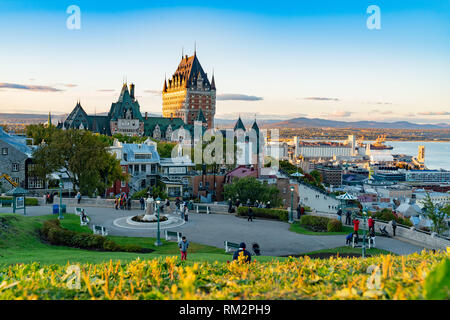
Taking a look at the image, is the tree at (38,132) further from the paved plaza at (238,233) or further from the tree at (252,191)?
the paved plaza at (238,233)

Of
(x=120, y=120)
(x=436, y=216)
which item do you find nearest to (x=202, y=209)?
(x=436, y=216)

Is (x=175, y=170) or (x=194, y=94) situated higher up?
(x=194, y=94)

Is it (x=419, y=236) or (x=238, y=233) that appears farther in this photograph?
(x=238, y=233)

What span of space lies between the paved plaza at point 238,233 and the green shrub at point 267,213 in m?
0.56

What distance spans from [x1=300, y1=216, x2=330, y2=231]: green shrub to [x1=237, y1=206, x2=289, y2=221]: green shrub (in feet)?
6.33

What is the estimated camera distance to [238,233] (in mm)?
22094

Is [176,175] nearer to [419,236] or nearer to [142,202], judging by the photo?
[142,202]

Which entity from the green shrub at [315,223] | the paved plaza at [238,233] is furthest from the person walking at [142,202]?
the green shrub at [315,223]

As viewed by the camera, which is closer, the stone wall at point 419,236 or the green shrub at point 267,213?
the stone wall at point 419,236

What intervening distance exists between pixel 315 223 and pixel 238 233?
196 inches

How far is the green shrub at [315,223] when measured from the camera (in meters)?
23.5

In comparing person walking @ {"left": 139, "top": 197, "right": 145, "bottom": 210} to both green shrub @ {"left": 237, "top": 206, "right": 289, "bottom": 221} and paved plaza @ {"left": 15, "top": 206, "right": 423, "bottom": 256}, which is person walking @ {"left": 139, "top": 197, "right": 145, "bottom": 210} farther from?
green shrub @ {"left": 237, "top": 206, "right": 289, "bottom": 221}

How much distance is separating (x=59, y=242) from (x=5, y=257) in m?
4.78
